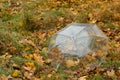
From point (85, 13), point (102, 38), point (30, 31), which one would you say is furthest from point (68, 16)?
point (102, 38)

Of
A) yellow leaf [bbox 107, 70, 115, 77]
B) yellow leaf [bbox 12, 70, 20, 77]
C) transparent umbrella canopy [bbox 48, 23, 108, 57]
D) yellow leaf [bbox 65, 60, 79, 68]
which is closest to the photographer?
yellow leaf [bbox 12, 70, 20, 77]

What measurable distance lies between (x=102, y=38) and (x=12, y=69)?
1532 millimetres

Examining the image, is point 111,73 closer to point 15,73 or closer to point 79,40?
point 79,40

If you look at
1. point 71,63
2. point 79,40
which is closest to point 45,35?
point 79,40

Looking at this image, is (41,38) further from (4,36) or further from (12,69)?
(12,69)

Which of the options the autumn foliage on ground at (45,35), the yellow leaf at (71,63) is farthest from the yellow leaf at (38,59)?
the yellow leaf at (71,63)

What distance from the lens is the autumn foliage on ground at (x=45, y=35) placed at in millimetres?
4926

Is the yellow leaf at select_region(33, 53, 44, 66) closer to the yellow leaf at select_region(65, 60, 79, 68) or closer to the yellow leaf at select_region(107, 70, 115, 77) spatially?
the yellow leaf at select_region(65, 60, 79, 68)

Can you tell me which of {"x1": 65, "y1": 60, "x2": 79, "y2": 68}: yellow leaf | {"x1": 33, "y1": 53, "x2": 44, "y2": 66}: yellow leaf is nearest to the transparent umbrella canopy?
{"x1": 65, "y1": 60, "x2": 79, "y2": 68}: yellow leaf

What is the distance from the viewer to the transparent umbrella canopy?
524 cm

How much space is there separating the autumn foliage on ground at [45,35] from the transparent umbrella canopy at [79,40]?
0.17 m

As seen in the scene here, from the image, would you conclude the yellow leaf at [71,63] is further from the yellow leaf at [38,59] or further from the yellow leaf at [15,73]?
the yellow leaf at [15,73]

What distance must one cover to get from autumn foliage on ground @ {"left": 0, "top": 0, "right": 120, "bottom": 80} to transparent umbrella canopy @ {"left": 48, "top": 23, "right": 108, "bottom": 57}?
17 centimetres

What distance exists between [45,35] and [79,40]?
1261 mm
